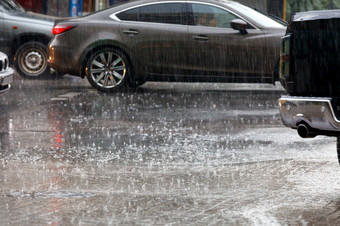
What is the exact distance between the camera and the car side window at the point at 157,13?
16.2 meters

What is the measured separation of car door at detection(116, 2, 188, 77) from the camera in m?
15.9

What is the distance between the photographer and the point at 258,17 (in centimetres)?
1609

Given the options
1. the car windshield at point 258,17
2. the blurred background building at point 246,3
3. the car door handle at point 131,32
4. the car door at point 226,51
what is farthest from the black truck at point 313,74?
the blurred background building at point 246,3

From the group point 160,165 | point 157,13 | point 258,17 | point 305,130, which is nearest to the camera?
point 305,130

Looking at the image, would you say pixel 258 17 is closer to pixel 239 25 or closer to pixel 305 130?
pixel 239 25

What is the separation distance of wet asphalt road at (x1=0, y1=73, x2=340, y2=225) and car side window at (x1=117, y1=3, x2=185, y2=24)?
215cm

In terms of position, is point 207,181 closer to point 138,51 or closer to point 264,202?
point 264,202

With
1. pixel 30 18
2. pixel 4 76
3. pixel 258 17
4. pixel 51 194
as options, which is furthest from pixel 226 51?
pixel 51 194

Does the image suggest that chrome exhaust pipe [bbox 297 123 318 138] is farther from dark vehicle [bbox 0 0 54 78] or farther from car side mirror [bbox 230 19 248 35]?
dark vehicle [bbox 0 0 54 78]

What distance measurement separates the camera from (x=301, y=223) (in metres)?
6.13

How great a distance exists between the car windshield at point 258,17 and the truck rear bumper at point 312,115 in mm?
8737

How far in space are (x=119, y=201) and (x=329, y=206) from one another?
1.56 metres

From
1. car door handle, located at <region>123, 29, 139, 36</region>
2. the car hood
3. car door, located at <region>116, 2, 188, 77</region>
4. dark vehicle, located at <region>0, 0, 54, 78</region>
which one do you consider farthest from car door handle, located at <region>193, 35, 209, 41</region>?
the car hood

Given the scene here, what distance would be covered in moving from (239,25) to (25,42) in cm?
545
